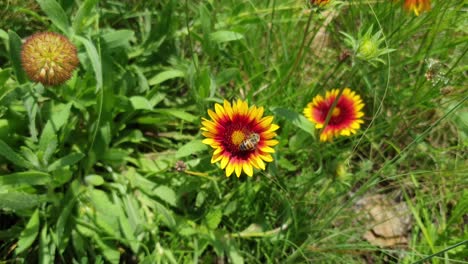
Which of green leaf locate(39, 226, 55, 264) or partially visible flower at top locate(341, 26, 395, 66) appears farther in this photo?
green leaf locate(39, 226, 55, 264)

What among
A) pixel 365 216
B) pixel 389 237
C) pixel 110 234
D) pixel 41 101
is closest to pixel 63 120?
pixel 41 101

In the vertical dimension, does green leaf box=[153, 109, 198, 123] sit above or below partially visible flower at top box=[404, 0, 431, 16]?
below

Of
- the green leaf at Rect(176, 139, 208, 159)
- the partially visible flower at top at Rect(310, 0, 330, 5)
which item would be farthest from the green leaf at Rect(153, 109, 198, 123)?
the partially visible flower at top at Rect(310, 0, 330, 5)

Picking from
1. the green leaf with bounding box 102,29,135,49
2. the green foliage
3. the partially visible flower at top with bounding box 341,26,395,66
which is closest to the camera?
the partially visible flower at top with bounding box 341,26,395,66

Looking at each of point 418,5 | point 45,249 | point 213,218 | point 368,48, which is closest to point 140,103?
point 213,218

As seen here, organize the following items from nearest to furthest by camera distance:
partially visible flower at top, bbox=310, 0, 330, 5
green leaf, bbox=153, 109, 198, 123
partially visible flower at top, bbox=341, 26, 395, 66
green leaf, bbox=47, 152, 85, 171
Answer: partially visible flower at top, bbox=341, 26, 395, 66
partially visible flower at top, bbox=310, 0, 330, 5
green leaf, bbox=47, 152, 85, 171
green leaf, bbox=153, 109, 198, 123

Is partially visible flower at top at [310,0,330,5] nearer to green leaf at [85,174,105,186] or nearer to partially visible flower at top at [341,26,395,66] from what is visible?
partially visible flower at top at [341,26,395,66]

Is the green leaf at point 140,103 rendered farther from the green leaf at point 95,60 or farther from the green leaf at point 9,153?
the green leaf at point 9,153
